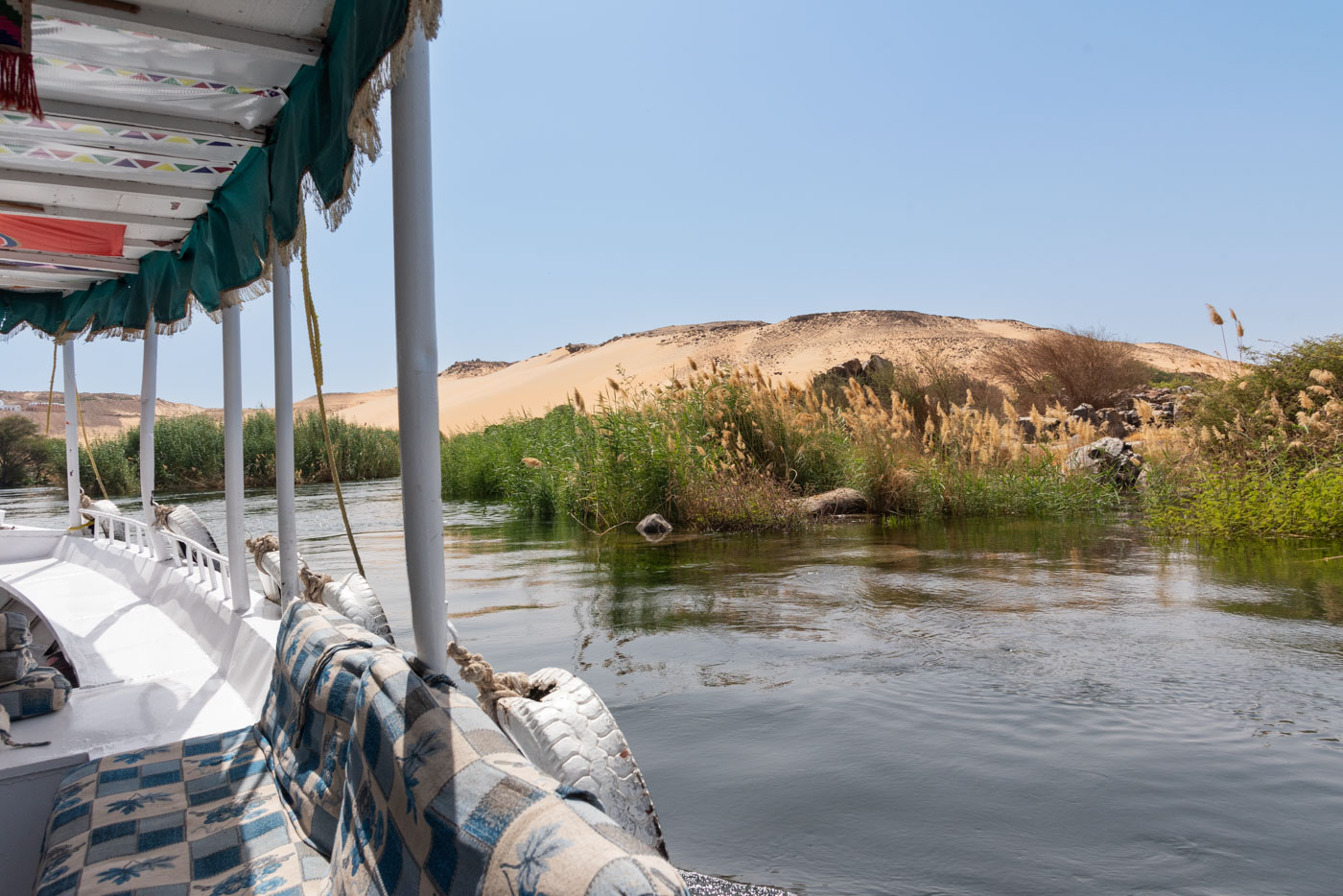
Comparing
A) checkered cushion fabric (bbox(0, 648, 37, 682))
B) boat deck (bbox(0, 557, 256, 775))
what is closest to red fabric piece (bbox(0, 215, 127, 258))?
boat deck (bbox(0, 557, 256, 775))

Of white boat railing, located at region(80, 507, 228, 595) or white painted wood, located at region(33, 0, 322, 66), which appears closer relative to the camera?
white painted wood, located at region(33, 0, 322, 66)

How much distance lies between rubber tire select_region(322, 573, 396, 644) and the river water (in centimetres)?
113

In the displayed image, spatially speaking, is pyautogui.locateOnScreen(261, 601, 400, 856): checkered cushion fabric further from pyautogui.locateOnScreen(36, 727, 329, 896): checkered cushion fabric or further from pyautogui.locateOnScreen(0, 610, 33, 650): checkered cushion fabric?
pyautogui.locateOnScreen(0, 610, 33, 650): checkered cushion fabric

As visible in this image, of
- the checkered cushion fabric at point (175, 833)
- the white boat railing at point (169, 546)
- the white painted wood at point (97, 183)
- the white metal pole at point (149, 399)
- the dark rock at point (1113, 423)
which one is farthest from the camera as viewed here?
the dark rock at point (1113, 423)

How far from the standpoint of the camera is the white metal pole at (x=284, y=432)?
368 cm

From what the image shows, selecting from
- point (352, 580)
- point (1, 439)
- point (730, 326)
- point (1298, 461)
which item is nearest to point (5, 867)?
point (352, 580)

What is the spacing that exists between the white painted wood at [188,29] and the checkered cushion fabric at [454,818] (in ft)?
5.87

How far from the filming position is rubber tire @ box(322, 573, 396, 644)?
3.20 metres

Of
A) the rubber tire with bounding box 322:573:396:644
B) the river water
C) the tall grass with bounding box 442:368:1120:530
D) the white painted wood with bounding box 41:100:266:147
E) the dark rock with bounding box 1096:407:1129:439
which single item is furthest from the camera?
the dark rock with bounding box 1096:407:1129:439

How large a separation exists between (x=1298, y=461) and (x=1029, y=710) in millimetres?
6566

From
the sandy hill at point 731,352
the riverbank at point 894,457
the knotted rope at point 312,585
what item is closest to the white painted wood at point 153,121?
the knotted rope at point 312,585

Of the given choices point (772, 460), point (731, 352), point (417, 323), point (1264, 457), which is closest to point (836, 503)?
point (772, 460)

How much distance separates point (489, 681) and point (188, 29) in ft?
6.43

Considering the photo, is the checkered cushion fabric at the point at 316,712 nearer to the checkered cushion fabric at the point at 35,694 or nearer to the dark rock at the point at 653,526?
the checkered cushion fabric at the point at 35,694
